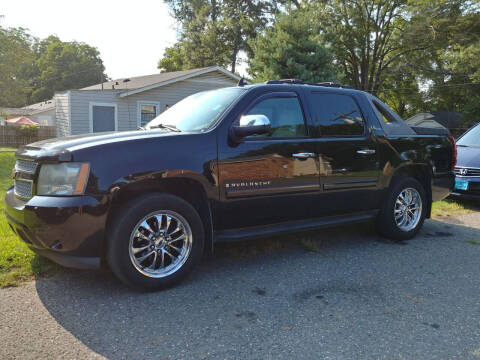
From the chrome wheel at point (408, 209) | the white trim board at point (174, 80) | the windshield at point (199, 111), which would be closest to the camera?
the windshield at point (199, 111)

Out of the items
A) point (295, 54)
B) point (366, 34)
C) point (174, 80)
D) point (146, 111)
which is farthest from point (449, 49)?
point (146, 111)

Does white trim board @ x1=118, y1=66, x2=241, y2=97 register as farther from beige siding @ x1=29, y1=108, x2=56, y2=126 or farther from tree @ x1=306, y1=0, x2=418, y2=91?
beige siding @ x1=29, y1=108, x2=56, y2=126

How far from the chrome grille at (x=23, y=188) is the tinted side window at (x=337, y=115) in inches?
113

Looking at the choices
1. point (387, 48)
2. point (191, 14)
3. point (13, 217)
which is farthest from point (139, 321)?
point (191, 14)

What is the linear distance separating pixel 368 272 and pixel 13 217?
131 inches

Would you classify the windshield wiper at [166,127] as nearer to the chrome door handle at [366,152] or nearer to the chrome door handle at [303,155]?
the chrome door handle at [303,155]

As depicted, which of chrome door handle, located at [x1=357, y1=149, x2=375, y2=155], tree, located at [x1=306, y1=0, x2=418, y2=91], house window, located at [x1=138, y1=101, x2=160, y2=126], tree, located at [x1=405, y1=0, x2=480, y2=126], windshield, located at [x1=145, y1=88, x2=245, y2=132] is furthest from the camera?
tree, located at [x1=306, y1=0, x2=418, y2=91]

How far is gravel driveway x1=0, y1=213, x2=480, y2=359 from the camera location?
2.53m

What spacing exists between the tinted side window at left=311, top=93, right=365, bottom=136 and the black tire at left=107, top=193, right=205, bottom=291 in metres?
1.80

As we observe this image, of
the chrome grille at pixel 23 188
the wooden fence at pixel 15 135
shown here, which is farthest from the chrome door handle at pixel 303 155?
the wooden fence at pixel 15 135

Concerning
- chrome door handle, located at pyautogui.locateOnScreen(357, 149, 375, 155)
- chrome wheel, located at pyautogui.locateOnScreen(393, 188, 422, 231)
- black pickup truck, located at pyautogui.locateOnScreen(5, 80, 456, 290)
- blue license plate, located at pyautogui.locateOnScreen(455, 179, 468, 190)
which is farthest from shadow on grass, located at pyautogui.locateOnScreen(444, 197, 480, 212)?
chrome door handle, located at pyautogui.locateOnScreen(357, 149, 375, 155)

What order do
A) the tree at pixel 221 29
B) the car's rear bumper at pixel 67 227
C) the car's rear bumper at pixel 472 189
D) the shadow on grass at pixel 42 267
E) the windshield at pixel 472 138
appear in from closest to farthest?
the car's rear bumper at pixel 67 227, the shadow on grass at pixel 42 267, the car's rear bumper at pixel 472 189, the windshield at pixel 472 138, the tree at pixel 221 29

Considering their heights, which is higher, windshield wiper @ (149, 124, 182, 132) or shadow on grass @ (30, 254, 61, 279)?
windshield wiper @ (149, 124, 182, 132)

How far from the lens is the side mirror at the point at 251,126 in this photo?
11.8 ft
